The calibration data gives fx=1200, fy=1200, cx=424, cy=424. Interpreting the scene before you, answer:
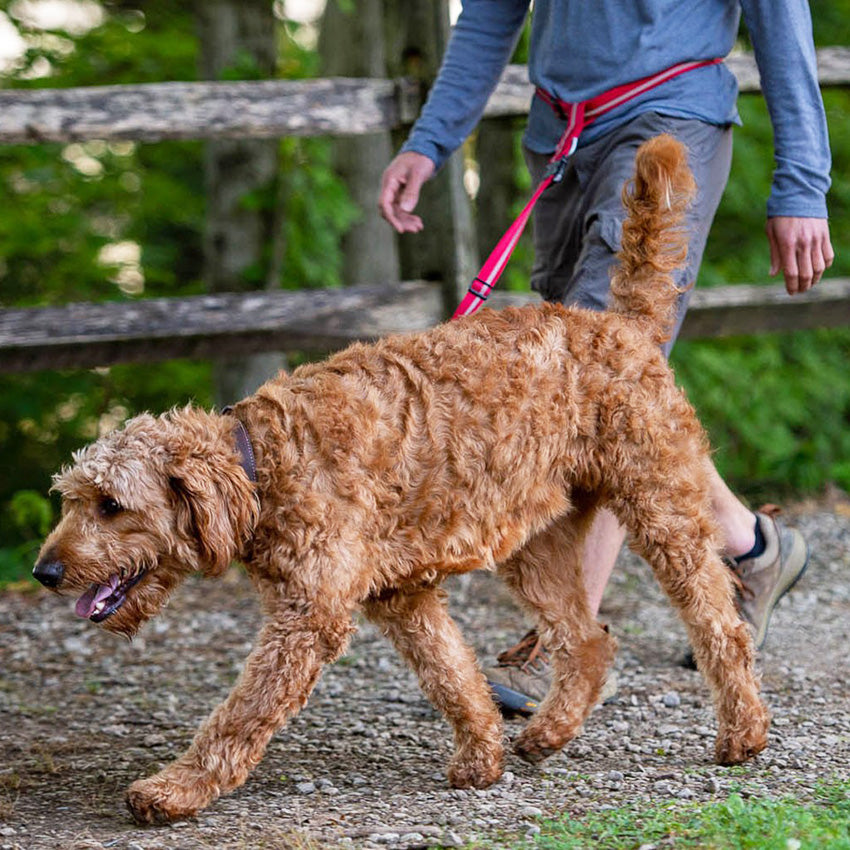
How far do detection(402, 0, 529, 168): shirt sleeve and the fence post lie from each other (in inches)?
41.3

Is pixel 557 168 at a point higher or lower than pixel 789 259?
higher

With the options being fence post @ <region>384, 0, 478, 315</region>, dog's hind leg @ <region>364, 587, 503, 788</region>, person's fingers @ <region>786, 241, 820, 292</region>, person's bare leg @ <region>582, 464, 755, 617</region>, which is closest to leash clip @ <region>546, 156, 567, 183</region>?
person's fingers @ <region>786, 241, 820, 292</region>

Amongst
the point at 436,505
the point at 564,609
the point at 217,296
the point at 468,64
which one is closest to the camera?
the point at 436,505

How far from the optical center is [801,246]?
3.70m

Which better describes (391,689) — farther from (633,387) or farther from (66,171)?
(66,171)

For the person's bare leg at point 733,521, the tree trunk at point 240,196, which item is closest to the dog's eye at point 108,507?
the person's bare leg at point 733,521

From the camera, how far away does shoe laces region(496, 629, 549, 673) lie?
406 cm

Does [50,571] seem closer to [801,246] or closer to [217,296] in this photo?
[801,246]

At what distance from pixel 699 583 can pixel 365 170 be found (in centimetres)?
638

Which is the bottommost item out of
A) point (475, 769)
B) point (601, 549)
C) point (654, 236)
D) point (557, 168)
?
point (475, 769)

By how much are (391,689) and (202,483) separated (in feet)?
5.52

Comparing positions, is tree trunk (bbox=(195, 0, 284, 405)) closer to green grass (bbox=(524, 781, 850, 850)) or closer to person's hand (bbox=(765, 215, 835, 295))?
person's hand (bbox=(765, 215, 835, 295))

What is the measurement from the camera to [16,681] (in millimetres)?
4531

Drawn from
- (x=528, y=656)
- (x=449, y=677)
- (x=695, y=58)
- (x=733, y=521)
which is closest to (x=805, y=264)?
(x=695, y=58)
